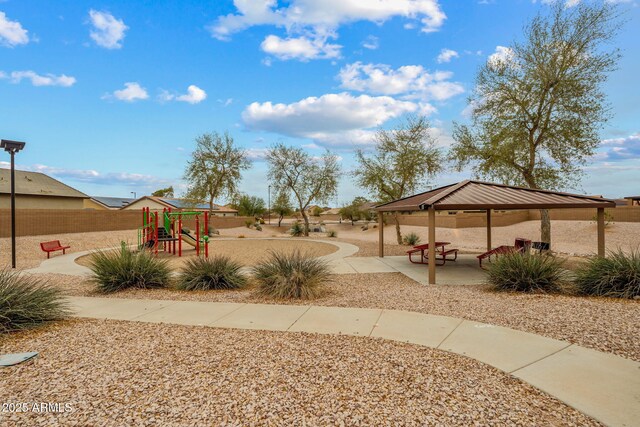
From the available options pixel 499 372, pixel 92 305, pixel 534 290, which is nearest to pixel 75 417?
pixel 499 372

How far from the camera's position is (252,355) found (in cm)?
452

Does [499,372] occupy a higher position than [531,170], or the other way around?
[531,170]

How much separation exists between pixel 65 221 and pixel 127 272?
21.5m

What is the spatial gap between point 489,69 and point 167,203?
50791 millimetres

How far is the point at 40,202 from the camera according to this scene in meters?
36.8

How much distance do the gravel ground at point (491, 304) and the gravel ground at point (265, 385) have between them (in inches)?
81.5

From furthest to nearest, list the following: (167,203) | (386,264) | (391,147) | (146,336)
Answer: (167,203) < (391,147) < (386,264) < (146,336)

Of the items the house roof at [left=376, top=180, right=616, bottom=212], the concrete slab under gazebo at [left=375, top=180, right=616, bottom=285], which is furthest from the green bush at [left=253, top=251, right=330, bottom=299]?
the house roof at [left=376, top=180, right=616, bottom=212]

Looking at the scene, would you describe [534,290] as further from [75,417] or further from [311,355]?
[75,417]

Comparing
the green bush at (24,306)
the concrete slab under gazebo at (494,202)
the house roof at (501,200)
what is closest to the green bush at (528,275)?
the concrete slab under gazebo at (494,202)

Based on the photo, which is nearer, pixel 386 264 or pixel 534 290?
pixel 534 290

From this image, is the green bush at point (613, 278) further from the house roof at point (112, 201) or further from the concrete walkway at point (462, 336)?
the house roof at point (112, 201)

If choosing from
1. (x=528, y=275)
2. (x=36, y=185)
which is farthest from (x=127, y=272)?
(x=36, y=185)

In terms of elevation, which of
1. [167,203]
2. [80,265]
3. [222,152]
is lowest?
[80,265]
